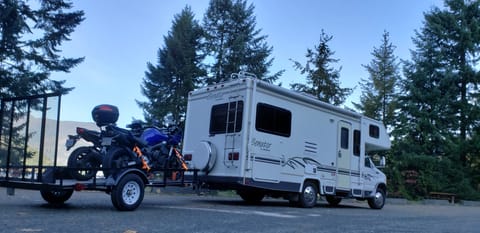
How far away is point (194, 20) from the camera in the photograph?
1082 inches

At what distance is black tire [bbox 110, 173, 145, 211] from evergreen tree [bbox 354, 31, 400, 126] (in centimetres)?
2365

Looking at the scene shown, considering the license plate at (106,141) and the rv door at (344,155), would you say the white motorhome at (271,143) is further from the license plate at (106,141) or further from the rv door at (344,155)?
the license plate at (106,141)

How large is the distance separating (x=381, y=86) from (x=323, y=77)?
32.7 ft

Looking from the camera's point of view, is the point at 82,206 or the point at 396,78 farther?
the point at 396,78

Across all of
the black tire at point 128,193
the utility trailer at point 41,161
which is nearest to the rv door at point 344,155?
the utility trailer at point 41,161

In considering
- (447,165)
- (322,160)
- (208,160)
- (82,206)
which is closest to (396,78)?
(447,165)

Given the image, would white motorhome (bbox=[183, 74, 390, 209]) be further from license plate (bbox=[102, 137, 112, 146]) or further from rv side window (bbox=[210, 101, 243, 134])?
license plate (bbox=[102, 137, 112, 146])

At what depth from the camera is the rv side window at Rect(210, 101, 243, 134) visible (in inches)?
431

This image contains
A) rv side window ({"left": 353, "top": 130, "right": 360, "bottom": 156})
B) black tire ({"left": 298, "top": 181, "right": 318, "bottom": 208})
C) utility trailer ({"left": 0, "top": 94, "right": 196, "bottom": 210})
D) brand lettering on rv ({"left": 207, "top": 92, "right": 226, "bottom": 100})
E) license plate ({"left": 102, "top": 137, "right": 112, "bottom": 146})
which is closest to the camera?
utility trailer ({"left": 0, "top": 94, "right": 196, "bottom": 210})

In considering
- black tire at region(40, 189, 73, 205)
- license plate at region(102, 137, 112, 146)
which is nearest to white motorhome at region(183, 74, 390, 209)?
license plate at region(102, 137, 112, 146)

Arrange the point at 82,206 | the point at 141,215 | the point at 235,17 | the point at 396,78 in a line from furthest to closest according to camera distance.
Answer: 1. the point at 396,78
2. the point at 235,17
3. the point at 82,206
4. the point at 141,215

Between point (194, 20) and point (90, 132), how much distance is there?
1952 centimetres

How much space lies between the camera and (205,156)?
36.9 ft

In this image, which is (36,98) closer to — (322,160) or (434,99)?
(322,160)
